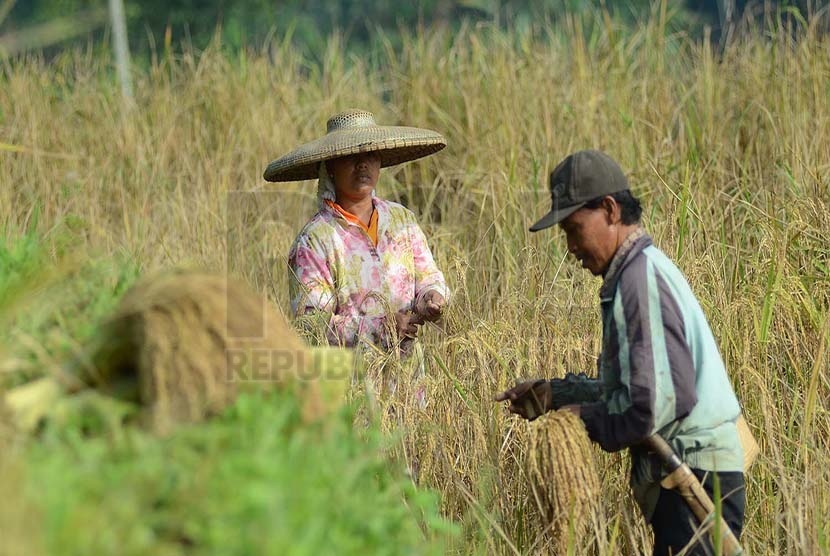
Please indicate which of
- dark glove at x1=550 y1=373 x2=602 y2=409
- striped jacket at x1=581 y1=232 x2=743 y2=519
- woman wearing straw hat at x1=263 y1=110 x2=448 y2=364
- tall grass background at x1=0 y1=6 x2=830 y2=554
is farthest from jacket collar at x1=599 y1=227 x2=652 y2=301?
woman wearing straw hat at x1=263 y1=110 x2=448 y2=364

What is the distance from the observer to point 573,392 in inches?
113

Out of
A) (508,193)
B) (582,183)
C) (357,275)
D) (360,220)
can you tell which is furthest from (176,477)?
(508,193)

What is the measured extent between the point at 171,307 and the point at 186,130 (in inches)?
202

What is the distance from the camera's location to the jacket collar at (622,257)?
8.80ft

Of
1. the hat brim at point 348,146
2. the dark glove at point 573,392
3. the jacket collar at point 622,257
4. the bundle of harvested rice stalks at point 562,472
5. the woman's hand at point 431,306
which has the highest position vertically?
the hat brim at point 348,146

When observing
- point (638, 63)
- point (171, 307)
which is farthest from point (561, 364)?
point (638, 63)

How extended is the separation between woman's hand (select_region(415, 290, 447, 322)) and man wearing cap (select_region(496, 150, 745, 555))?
99 centimetres

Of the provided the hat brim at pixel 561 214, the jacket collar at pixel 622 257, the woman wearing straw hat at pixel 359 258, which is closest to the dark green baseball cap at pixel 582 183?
the hat brim at pixel 561 214

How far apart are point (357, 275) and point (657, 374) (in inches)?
61.5

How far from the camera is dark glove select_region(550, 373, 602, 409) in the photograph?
286 centimetres

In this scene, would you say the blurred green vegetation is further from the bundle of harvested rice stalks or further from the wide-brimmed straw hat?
the wide-brimmed straw hat

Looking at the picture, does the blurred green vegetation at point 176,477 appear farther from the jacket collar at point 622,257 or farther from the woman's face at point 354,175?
the woman's face at point 354,175

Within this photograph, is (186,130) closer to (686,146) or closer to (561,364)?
(686,146)

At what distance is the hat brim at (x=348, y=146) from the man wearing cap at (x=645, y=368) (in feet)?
4.69
